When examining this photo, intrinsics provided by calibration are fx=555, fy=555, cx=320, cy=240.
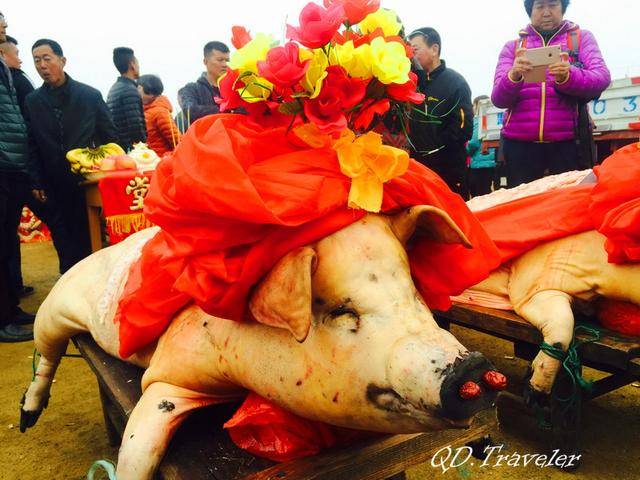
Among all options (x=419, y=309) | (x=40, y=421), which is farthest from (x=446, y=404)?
(x=40, y=421)

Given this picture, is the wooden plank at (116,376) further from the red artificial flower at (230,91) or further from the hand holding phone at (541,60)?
the hand holding phone at (541,60)

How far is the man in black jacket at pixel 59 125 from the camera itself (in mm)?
4184

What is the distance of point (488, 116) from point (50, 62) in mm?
7087

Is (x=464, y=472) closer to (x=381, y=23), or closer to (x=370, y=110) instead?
(x=370, y=110)

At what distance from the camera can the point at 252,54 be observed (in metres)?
1.28

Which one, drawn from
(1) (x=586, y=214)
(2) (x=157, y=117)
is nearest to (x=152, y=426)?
(1) (x=586, y=214)

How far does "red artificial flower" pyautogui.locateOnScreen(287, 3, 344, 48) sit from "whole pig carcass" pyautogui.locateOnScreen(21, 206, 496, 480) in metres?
0.40

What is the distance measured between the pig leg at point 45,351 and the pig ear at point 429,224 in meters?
1.42

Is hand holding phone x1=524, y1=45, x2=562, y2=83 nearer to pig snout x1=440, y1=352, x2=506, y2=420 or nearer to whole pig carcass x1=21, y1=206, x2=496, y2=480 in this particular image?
whole pig carcass x1=21, y1=206, x2=496, y2=480

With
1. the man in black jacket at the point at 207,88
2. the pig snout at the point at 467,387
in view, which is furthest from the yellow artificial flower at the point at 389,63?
Answer: the man in black jacket at the point at 207,88

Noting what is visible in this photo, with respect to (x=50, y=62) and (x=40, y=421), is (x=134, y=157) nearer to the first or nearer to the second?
(x=50, y=62)

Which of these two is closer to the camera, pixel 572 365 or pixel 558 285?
pixel 572 365

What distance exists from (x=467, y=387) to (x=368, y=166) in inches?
20.5

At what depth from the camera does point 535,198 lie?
103 inches
